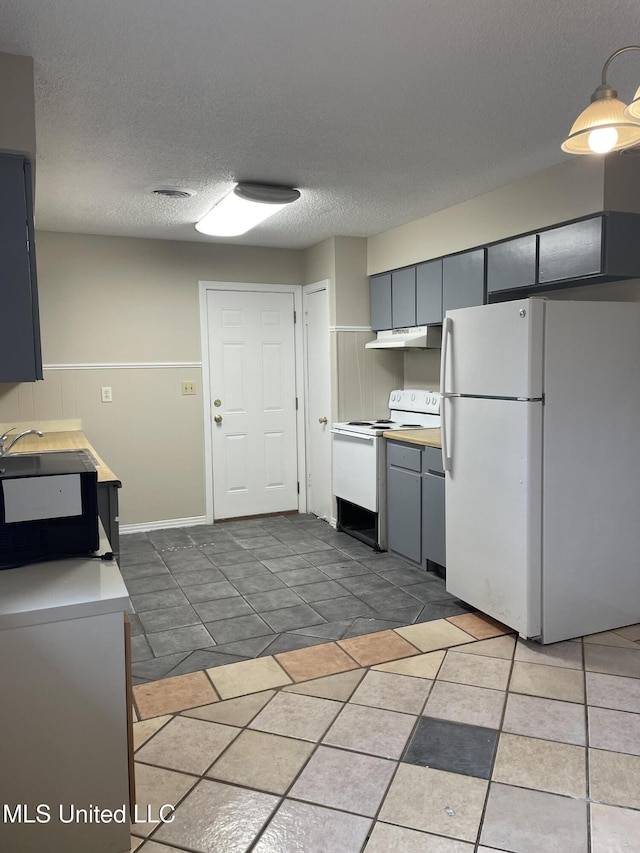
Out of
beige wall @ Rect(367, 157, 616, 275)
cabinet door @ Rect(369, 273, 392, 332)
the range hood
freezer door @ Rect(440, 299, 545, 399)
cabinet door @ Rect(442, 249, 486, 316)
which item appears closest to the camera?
freezer door @ Rect(440, 299, 545, 399)

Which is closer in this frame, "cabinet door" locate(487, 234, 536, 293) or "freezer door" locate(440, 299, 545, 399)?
"freezer door" locate(440, 299, 545, 399)

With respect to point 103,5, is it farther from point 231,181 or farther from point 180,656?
point 180,656

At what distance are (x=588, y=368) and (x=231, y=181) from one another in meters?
2.14

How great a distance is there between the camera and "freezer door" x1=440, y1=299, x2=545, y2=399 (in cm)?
284

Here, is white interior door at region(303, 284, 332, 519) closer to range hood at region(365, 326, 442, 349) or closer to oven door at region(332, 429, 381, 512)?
oven door at region(332, 429, 381, 512)

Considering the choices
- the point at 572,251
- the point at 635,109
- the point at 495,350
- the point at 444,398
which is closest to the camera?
the point at 635,109

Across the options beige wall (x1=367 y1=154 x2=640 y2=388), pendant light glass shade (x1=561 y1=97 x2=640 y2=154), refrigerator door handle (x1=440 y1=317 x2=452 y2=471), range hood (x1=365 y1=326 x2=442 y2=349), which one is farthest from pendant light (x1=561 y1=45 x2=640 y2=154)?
range hood (x1=365 y1=326 x2=442 y2=349)

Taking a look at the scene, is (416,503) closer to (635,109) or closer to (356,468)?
(356,468)

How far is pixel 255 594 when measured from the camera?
372 centimetres

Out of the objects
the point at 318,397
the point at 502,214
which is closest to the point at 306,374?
the point at 318,397

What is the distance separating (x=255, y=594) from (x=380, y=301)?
252cm

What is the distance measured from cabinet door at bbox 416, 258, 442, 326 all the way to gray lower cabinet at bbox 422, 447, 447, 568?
1.03m

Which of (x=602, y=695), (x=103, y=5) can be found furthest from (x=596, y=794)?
(x=103, y=5)

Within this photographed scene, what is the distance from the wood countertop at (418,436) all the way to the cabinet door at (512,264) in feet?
3.16
